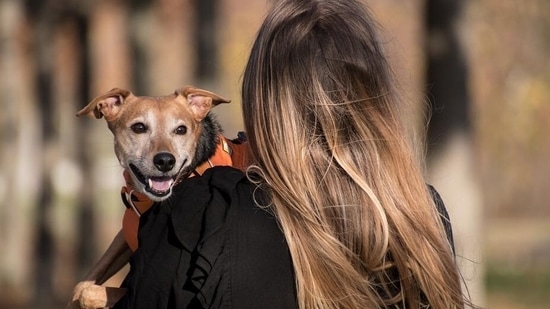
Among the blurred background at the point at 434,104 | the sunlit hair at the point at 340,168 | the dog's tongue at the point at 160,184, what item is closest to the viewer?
the sunlit hair at the point at 340,168

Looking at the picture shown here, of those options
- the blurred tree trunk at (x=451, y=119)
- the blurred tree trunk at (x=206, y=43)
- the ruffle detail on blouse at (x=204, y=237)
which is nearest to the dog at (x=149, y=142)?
the ruffle detail on blouse at (x=204, y=237)

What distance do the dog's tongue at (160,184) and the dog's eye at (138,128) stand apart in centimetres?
40

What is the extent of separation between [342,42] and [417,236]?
0.57 metres

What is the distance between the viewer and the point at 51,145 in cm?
1838

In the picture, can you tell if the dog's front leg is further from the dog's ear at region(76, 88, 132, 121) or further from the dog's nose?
the dog's ear at region(76, 88, 132, 121)

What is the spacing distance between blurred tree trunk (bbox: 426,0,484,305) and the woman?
5709 millimetres

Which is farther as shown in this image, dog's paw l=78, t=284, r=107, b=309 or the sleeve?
A: dog's paw l=78, t=284, r=107, b=309

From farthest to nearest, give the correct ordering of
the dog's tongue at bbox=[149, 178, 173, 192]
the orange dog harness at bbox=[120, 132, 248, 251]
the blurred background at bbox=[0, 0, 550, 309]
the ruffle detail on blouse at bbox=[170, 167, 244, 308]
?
the blurred background at bbox=[0, 0, 550, 309], the dog's tongue at bbox=[149, 178, 173, 192], the orange dog harness at bbox=[120, 132, 248, 251], the ruffle detail on blouse at bbox=[170, 167, 244, 308]

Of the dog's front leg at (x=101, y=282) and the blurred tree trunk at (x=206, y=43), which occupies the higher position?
the blurred tree trunk at (x=206, y=43)

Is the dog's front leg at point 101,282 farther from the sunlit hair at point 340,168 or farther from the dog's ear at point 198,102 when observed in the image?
the sunlit hair at point 340,168

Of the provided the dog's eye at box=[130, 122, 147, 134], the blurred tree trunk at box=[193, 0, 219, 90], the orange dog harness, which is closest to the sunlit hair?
the orange dog harness

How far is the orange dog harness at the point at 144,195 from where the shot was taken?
397 cm

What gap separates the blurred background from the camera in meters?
9.47

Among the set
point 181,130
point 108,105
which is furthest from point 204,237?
point 108,105
